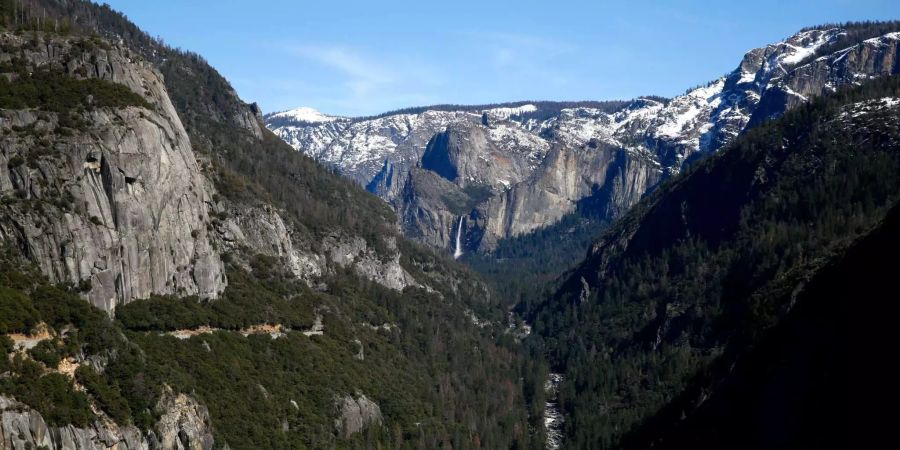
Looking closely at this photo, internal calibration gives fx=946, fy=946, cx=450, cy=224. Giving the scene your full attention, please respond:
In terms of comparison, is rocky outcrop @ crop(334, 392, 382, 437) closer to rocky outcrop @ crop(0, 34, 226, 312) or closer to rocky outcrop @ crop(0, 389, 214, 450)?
rocky outcrop @ crop(0, 34, 226, 312)

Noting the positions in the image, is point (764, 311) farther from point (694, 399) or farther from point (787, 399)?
point (787, 399)

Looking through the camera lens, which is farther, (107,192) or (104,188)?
(107,192)

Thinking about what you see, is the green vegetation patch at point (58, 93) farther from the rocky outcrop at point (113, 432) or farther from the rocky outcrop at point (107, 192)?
the rocky outcrop at point (113, 432)

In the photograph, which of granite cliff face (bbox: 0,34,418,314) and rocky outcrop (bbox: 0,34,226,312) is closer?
rocky outcrop (bbox: 0,34,226,312)

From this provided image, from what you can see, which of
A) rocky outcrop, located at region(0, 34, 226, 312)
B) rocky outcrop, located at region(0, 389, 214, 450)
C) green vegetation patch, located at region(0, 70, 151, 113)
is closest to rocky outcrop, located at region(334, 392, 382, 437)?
rocky outcrop, located at region(0, 34, 226, 312)

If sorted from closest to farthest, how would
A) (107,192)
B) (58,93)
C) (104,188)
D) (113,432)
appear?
(113,432) < (104,188) < (107,192) < (58,93)

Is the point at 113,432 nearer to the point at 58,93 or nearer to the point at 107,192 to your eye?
the point at 107,192

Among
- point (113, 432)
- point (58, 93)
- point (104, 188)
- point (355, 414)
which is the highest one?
point (58, 93)

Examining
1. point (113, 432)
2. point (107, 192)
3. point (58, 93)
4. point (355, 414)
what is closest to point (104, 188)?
point (107, 192)
